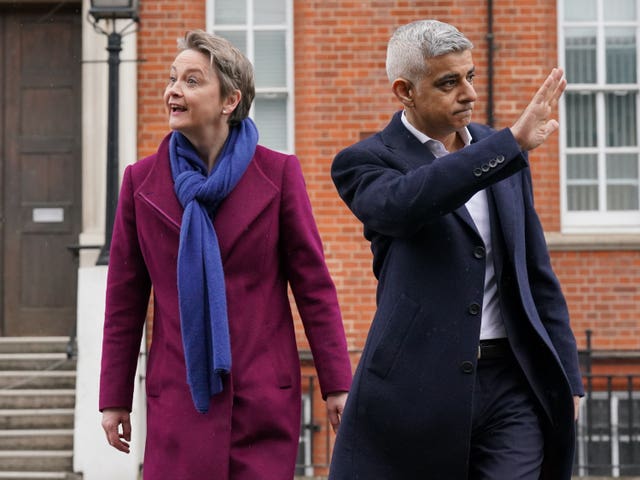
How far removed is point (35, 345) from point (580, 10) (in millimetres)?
5098

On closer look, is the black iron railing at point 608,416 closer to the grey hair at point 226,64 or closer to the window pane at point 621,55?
the window pane at point 621,55

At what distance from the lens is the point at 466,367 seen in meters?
3.96

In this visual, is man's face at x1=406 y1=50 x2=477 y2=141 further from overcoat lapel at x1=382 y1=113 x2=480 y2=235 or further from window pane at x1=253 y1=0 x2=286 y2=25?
window pane at x1=253 y1=0 x2=286 y2=25

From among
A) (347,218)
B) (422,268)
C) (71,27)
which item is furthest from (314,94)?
(422,268)

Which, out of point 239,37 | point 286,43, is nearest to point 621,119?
point 286,43

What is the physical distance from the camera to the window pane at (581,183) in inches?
477

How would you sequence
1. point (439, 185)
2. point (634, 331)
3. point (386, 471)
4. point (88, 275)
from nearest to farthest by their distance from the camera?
point (439, 185) → point (386, 471) → point (88, 275) → point (634, 331)

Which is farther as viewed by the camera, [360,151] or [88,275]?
[88,275]

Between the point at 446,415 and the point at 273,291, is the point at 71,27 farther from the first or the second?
the point at 446,415

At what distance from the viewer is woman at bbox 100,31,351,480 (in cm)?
460

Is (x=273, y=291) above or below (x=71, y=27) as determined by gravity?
below

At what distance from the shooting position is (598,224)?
1205 cm

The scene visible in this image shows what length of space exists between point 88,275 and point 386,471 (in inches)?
268

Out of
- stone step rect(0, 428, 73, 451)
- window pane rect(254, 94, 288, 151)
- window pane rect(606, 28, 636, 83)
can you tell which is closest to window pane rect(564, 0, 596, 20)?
window pane rect(606, 28, 636, 83)
